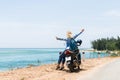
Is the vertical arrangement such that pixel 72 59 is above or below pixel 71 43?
below

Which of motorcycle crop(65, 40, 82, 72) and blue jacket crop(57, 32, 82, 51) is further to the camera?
blue jacket crop(57, 32, 82, 51)

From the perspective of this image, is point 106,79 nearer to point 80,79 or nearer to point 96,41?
point 80,79

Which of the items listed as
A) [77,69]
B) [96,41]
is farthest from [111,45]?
[77,69]

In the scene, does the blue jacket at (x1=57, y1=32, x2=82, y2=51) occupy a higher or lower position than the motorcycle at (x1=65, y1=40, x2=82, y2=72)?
higher

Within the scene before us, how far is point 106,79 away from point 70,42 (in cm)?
386

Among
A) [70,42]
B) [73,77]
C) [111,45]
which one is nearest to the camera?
[73,77]

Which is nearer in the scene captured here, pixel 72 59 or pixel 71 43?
pixel 72 59

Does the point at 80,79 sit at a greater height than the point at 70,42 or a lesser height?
lesser

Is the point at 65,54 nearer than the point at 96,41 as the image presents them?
Yes

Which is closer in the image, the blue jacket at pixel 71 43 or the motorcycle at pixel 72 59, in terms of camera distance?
the motorcycle at pixel 72 59

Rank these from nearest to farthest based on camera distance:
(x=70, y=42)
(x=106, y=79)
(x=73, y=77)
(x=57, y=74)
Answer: (x=106, y=79), (x=73, y=77), (x=57, y=74), (x=70, y=42)

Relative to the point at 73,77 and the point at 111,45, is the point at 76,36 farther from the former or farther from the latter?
the point at 111,45

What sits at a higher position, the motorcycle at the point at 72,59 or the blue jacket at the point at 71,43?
the blue jacket at the point at 71,43

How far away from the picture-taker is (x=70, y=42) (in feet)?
59.4
